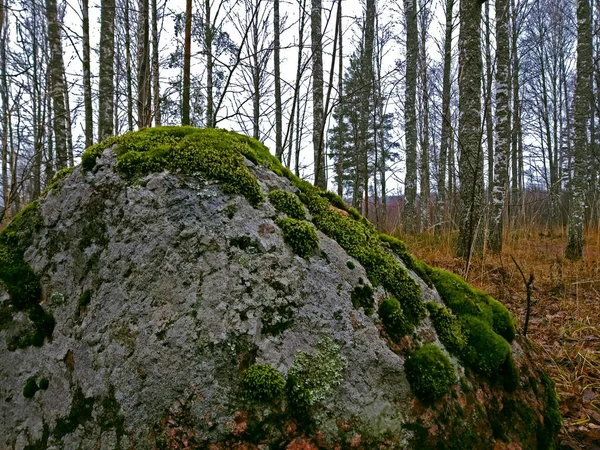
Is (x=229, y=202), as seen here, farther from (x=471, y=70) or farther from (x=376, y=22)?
(x=376, y=22)

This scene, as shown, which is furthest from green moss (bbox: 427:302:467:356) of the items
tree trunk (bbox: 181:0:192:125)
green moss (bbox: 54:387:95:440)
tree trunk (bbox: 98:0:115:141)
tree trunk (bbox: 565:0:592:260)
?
tree trunk (bbox: 565:0:592:260)

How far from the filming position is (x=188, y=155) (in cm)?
177

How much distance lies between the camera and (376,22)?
39.6 ft

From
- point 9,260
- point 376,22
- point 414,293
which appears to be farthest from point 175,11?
point 376,22

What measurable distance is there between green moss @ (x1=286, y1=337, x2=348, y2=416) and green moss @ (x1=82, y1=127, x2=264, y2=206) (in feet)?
2.45

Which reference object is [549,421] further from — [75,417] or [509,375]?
[75,417]

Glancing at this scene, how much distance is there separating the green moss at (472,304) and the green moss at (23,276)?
199cm

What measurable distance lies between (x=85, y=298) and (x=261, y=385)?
896mm

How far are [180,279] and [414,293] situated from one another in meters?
1.12

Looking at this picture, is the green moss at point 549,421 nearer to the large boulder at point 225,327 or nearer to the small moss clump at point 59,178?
the large boulder at point 225,327

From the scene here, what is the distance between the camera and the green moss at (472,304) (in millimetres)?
1908

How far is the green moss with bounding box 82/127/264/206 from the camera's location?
1.73 meters

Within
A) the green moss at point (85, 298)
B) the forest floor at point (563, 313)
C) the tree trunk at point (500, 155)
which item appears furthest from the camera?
the tree trunk at point (500, 155)

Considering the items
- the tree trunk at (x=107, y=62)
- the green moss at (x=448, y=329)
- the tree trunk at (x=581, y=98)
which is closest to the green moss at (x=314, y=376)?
the green moss at (x=448, y=329)
